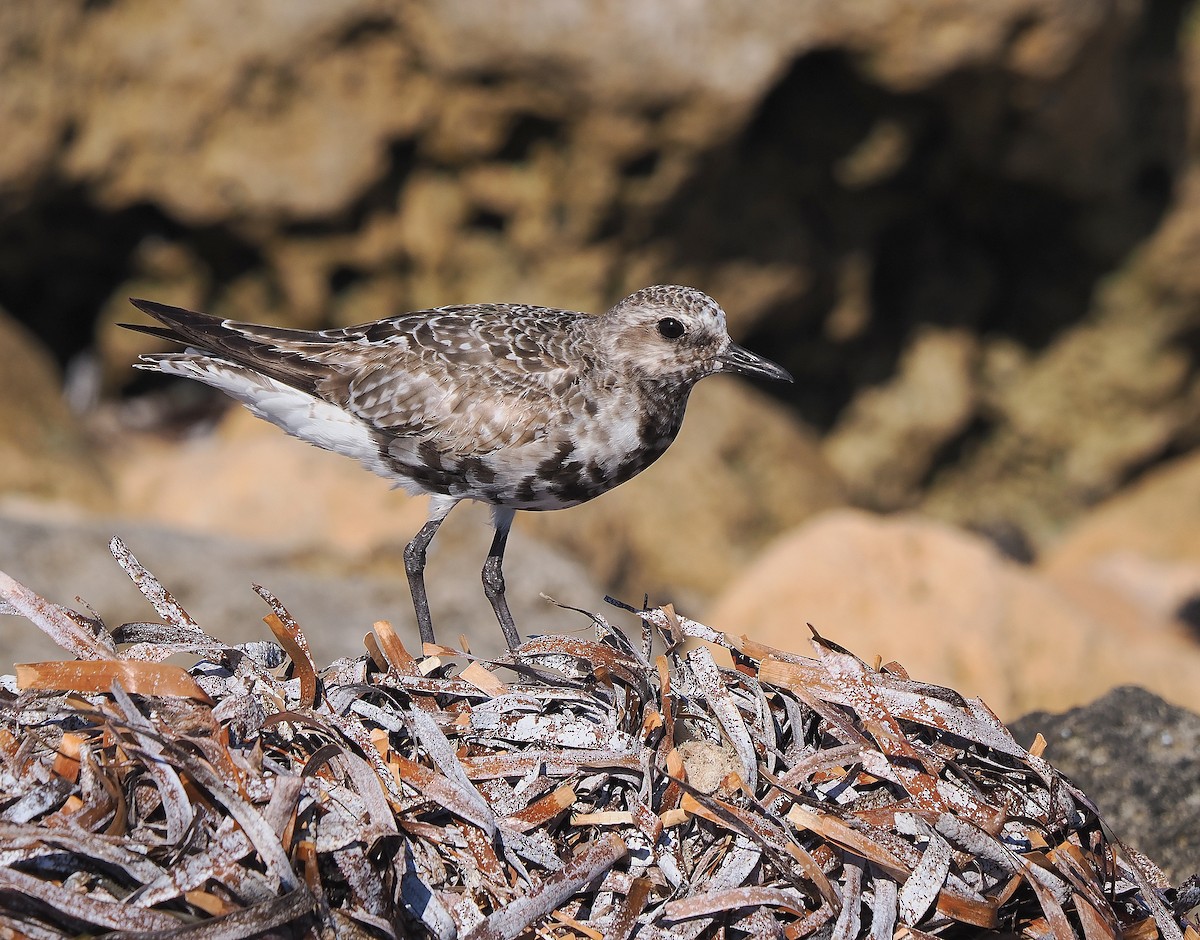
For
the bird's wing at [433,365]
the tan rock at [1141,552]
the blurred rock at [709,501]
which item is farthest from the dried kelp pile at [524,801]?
the tan rock at [1141,552]

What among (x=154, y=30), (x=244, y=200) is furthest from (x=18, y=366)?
(x=154, y=30)

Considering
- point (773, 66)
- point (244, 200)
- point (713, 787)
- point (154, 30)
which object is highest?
point (773, 66)

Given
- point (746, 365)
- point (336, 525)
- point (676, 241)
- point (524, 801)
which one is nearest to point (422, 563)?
point (746, 365)

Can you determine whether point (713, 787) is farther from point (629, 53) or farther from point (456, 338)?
point (629, 53)

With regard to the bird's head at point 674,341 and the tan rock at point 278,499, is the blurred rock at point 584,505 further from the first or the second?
the bird's head at point 674,341

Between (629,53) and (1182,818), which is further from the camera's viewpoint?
(629,53)

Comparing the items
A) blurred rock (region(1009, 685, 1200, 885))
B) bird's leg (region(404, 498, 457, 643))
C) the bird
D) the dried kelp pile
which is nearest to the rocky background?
bird's leg (region(404, 498, 457, 643))

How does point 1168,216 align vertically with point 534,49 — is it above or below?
above
